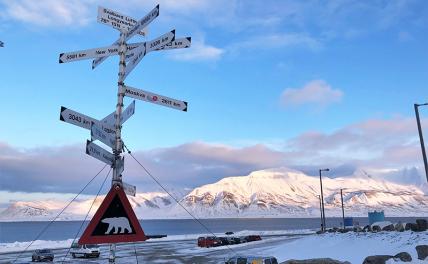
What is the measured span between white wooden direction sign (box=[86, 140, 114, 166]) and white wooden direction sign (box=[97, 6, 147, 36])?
2.53 metres

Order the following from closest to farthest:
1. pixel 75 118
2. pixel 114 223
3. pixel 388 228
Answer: pixel 114 223 < pixel 75 118 < pixel 388 228

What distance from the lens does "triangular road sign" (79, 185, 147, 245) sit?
6348 millimetres

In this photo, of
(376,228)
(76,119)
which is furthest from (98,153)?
(376,228)

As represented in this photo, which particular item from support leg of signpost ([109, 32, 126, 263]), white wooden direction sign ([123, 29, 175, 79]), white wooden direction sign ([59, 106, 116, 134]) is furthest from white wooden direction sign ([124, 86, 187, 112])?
white wooden direction sign ([59, 106, 116, 134])

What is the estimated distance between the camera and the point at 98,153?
22.1 ft

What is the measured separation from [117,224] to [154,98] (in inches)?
98.1

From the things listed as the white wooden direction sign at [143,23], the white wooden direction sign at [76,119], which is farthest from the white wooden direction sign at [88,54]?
the white wooden direction sign at [76,119]

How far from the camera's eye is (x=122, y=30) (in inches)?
318

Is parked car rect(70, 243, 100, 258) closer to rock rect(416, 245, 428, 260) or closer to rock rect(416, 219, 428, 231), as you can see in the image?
rock rect(416, 219, 428, 231)

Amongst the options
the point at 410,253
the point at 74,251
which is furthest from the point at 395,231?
the point at 74,251

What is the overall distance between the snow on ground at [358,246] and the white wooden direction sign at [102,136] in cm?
2149

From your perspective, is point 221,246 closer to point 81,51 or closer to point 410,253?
point 410,253

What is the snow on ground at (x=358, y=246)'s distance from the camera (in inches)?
1069

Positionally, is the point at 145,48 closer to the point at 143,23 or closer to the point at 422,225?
the point at 143,23
